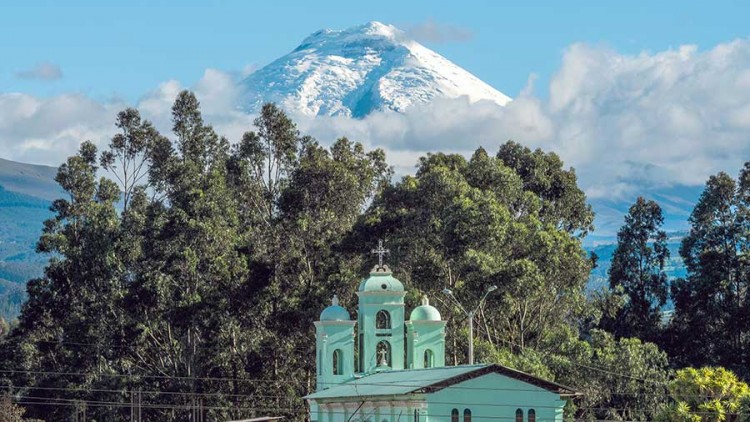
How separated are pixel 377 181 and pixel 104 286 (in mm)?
18221

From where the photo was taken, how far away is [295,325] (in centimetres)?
10131

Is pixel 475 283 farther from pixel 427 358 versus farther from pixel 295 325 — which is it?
pixel 295 325

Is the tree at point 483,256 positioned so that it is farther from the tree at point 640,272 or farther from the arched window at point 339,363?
the tree at point 640,272

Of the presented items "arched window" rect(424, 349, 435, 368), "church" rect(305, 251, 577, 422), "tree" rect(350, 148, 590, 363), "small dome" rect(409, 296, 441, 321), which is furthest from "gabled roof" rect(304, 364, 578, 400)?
"tree" rect(350, 148, 590, 363)

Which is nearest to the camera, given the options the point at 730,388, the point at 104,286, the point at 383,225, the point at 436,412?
the point at 436,412

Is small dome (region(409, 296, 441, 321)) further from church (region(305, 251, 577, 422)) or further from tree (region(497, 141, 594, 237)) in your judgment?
tree (region(497, 141, 594, 237))

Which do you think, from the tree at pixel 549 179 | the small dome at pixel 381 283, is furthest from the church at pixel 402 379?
the tree at pixel 549 179

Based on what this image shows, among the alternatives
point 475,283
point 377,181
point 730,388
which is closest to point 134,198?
point 377,181

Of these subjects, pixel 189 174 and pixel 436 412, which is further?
pixel 189 174

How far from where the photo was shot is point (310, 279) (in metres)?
104

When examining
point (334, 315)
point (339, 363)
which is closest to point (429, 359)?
point (339, 363)

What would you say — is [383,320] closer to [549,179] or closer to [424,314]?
[424,314]

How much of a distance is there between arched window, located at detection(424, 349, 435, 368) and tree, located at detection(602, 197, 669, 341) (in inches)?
1017

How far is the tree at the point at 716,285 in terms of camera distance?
102 m
